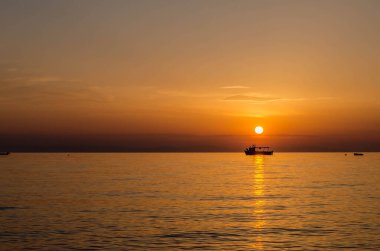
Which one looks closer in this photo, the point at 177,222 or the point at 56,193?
the point at 177,222

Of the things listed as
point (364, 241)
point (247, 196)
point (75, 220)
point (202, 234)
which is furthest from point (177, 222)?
point (247, 196)

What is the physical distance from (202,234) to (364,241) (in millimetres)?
14232

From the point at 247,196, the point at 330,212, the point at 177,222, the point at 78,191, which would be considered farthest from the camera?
the point at 78,191

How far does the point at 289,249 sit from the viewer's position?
128 ft

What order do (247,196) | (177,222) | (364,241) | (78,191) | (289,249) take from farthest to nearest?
(78,191), (247,196), (177,222), (364,241), (289,249)

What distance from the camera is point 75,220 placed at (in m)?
52.8

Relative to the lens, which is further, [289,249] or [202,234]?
[202,234]

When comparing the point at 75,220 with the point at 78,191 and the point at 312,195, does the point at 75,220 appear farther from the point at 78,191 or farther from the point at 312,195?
the point at 312,195

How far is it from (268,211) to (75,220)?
77.5 ft

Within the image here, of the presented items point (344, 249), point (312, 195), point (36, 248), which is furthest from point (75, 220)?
point (312, 195)

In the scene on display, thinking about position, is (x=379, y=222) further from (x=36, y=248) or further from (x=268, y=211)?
(x=36, y=248)

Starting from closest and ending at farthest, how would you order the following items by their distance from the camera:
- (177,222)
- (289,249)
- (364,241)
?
1. (289,249)
2. (364,241)
3. (177,222)

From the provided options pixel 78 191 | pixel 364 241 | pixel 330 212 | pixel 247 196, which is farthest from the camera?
pixel 78 191

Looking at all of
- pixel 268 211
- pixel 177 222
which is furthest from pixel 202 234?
pixel 268 211
